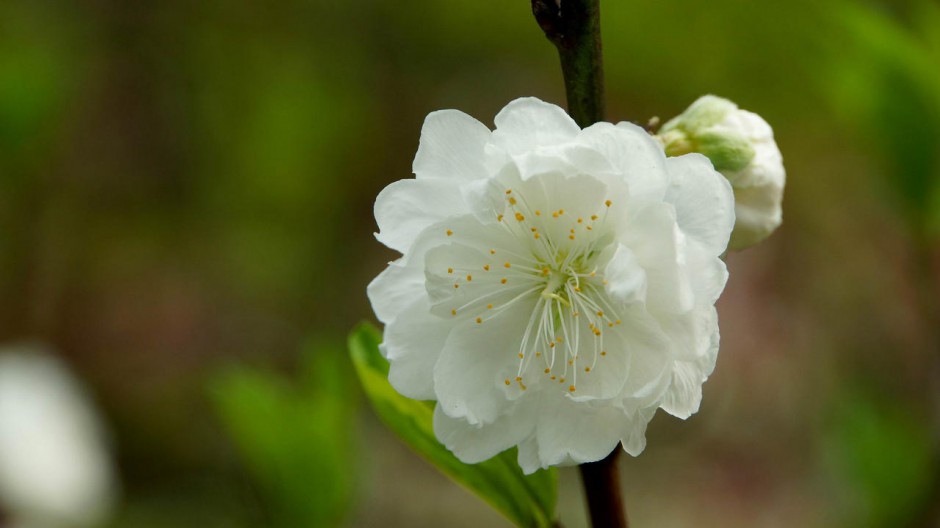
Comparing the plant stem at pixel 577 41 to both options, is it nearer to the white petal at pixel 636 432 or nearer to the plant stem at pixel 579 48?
the plant stem at pixel 579 48

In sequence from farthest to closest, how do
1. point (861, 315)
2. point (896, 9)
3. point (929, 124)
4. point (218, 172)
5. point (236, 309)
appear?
point (236, 309)
point (218, 172)
point (861, 315)
point (896, 9)
point (929, 124)

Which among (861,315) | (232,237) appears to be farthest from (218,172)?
(861,315)

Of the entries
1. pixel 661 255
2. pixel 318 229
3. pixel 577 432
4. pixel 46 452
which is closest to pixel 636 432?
pixel 577 432

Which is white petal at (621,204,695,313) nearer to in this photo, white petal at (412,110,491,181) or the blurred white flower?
white petal at (412,110,491,181)

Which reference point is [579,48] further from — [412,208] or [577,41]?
[412,208]

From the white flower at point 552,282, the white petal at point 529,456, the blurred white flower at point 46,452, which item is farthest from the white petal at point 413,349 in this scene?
the blurred white flower at point 46,452

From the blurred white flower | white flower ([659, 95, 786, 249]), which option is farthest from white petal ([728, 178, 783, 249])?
the blurred white flower

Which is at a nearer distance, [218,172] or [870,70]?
[870,70]

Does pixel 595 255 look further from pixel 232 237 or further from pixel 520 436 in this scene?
pixel 232 237
